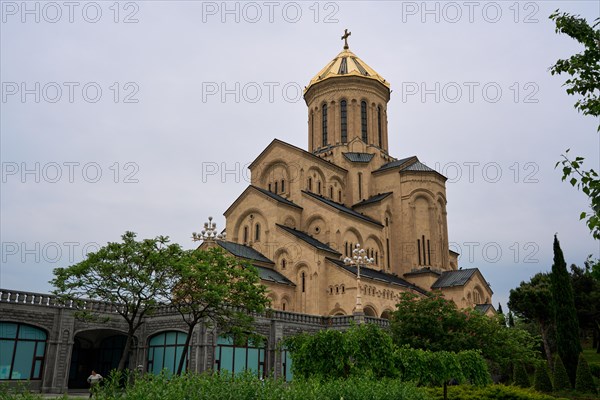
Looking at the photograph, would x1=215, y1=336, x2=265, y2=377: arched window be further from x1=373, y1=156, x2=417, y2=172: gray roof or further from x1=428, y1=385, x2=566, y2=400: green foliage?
x1=373, y1=156, x2=417, y2=172: gray roof

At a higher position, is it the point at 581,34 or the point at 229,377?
the point at 581,34

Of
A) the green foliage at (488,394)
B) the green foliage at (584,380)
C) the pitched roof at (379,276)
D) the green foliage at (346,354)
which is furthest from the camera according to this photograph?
the pitched roof at (379,276)

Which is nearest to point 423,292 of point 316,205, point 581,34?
point 316,205

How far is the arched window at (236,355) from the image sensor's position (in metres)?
26.2

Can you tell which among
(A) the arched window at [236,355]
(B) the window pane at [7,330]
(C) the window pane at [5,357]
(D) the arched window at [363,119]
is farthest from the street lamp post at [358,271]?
(D) the arched window at [363,119]

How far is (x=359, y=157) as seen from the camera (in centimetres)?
5122

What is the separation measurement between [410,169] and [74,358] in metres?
33.5

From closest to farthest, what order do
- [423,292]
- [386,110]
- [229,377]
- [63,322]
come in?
[229,377], [63,322], [423,292], [386,110]

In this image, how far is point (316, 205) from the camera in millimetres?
43156

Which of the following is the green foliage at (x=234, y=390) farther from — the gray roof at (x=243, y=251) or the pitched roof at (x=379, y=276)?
the gray roof at (x=243, y=251)

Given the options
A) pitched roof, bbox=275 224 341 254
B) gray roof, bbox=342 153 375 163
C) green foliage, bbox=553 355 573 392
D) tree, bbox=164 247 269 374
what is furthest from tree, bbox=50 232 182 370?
gray roof, bbox=342 153 375 163

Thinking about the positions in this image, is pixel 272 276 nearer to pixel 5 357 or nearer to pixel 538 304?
pixel 5 357

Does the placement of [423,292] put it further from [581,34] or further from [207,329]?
[581,34]

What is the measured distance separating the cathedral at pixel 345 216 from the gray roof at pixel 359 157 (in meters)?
0.11
